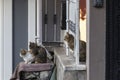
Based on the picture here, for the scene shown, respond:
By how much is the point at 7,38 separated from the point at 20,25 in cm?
31

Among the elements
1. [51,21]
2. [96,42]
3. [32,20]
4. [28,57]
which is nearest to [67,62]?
[96,42]

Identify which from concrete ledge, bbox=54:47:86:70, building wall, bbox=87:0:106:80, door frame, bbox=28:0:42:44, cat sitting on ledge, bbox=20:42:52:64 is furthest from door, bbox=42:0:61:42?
building wall, bbox=87:0:106:80

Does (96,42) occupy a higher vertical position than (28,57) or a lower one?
higher

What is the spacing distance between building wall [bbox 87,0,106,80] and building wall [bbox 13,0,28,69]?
2.88 meters

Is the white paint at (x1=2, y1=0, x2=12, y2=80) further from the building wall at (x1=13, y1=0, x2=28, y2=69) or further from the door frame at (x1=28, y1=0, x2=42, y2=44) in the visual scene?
the door frame at (x1=28, y1=0, x2=42, y2=44)

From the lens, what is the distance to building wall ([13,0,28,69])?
6832mm

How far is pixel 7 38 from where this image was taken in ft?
22.3

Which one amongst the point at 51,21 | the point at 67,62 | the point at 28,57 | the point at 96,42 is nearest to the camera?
the point at 96,42

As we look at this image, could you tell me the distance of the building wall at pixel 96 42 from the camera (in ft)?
13.3

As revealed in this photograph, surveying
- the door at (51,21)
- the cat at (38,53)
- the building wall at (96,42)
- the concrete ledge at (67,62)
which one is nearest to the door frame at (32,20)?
the door at (51,21)
